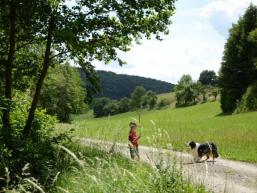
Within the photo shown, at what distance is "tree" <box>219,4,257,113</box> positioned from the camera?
68438mm

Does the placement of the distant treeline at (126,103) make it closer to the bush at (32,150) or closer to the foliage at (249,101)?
the foliage at (249,101)

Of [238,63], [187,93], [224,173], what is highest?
[238,63]

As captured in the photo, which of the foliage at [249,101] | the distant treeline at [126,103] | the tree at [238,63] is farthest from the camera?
the distant treeline at [126,103]

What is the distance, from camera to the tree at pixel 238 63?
225 feet

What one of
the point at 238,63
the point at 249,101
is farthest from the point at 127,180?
the point at 238,63

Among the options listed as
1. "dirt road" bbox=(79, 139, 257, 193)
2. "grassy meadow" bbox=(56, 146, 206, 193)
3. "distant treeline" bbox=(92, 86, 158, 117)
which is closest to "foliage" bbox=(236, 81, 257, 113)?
"dirt road" bbox=(79, 139, 257, 193)

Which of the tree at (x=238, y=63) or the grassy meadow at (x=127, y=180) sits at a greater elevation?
the tree at (x=238, y=63)

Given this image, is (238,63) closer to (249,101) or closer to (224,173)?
(249,101)

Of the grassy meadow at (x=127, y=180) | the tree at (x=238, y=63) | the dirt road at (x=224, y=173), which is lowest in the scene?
the dirt road at (x=224, y=173)

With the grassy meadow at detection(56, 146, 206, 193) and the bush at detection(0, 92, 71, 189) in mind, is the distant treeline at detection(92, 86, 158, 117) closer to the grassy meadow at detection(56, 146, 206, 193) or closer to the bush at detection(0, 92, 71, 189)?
the bush at detection(0, 92, 71, 189)

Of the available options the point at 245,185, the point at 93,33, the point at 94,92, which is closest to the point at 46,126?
the point at 94,92

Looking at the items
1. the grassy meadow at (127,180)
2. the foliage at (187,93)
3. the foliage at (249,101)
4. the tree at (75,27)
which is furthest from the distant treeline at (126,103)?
the grassy meadow at (127,180)

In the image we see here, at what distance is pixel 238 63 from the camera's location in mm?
70062

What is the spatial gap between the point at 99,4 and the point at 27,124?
189 inches
